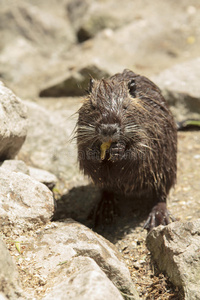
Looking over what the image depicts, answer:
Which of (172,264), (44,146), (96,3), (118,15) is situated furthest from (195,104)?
(96,3)

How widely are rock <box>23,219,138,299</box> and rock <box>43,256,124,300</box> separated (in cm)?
5

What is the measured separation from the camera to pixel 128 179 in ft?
12.4

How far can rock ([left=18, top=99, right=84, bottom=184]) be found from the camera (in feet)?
17.0

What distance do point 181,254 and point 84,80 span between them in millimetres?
4474

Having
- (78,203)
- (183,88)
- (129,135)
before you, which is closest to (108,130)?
(129,135)

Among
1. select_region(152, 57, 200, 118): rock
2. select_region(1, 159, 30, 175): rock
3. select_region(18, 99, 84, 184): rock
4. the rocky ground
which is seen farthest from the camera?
select_region(152, 57, 200, 118): rock

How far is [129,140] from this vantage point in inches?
A: 140

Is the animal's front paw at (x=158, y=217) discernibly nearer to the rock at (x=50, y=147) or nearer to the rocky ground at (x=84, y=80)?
the rocky ground at (x=84, y=80)

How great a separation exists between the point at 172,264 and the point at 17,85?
6.15m

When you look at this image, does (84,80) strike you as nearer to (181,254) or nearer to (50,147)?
(50,147)

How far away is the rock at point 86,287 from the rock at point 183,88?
13.3ft

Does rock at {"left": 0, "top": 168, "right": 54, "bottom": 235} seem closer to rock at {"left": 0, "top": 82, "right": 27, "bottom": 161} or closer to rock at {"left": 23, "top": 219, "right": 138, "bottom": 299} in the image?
rock at {"left": 23, "top": 219, "right": 138, "bottom": 299}

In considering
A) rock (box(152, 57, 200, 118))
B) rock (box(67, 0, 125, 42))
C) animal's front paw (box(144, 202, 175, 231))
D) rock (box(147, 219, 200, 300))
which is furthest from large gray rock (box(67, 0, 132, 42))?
rock (box(147, 219, 200, 300))

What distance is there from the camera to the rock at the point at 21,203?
10.5ft
